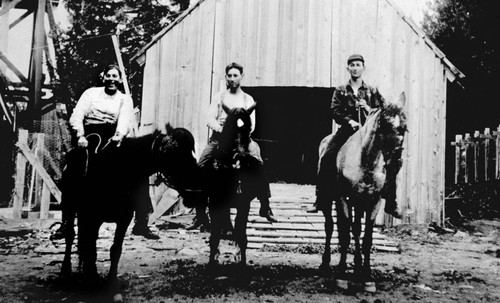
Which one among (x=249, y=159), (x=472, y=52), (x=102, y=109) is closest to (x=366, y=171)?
(x=249, y=159)

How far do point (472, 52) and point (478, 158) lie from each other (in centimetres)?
455

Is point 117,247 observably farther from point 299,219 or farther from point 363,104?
point 299,219

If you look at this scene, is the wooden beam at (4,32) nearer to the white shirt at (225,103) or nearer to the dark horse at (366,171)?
the white shirt at (225,103)

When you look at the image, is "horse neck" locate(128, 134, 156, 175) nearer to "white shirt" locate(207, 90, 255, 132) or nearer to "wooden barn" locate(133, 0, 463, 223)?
"white shirt" locate(207, 90, 255, 132)

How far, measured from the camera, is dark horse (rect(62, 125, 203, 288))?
138 inches

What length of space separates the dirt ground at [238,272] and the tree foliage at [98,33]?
4142mm

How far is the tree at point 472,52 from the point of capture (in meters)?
10.5

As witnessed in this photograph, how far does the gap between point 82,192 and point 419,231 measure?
20.4 feet

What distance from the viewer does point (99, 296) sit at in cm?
378

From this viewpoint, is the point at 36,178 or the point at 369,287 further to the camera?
the point at 36,178

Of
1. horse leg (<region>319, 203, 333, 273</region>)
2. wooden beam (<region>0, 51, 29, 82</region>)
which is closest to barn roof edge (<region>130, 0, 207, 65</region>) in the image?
wooden beam (<region>0, 51, 29, 82</region>)

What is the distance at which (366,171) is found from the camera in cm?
457

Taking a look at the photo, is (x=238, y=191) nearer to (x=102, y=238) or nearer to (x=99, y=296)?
(x=99, y=296)

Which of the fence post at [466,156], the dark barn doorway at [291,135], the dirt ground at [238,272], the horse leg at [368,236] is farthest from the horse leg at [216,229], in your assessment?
the dark barn doorway at [291,135]
